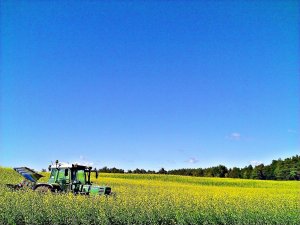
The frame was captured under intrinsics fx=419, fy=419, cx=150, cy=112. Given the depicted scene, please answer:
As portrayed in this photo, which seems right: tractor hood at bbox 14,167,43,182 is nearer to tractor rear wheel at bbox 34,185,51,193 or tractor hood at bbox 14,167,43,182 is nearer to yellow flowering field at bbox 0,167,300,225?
tractor rear wheel at bbox 34,185,51,193

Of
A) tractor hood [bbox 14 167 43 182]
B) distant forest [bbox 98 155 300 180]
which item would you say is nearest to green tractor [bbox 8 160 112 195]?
tractor hood [bbox 14 167 43 182]

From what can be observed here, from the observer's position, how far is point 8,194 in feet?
53.1

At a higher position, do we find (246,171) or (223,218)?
(246,171)

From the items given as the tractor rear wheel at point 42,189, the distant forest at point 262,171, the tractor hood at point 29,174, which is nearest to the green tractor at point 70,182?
the tractor rear wheel at point 42,189

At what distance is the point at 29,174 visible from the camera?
22562mm

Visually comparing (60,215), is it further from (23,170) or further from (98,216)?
(23,170)

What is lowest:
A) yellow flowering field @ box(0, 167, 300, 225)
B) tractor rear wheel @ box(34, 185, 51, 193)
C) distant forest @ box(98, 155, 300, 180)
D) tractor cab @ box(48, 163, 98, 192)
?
yellow flowering field @ box(0, 167, 300, 225)

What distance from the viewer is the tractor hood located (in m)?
22.4

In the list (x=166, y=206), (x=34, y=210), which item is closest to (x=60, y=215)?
(x=34, y=210)

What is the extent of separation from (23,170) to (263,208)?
508 inches

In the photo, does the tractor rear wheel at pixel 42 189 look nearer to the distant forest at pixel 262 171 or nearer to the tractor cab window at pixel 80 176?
the tractor cab window at pixel 80 176

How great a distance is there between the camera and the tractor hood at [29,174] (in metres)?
22.4

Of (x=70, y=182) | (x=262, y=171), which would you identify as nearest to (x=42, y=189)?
(x=70, y=182)

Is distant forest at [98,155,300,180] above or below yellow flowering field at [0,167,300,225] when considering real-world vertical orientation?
above
